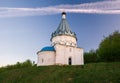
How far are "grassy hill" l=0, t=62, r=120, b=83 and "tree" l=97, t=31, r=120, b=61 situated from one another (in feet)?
32.2

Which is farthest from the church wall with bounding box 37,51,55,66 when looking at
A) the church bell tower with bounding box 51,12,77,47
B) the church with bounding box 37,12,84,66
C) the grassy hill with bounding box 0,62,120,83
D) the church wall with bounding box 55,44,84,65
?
the grassy hill with bounding box 0,62,120,83

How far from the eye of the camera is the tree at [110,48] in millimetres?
53375

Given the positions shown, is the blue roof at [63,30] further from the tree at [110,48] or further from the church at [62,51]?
the tree at [110,48]

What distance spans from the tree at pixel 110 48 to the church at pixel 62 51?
487cm

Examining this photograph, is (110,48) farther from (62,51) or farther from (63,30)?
(63,30)

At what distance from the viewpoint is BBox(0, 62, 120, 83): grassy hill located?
117ft

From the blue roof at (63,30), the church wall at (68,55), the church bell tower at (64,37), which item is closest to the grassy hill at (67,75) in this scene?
the church wall at (68,55)

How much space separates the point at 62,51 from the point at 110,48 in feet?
33.9

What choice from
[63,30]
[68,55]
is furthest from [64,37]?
[68,55]

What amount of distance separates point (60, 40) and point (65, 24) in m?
5.44

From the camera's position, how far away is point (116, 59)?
53.3 meters

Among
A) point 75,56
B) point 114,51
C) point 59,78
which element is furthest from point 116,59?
point 59,78

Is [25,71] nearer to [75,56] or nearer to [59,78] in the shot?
[59,78]

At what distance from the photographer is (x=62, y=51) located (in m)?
57.5
